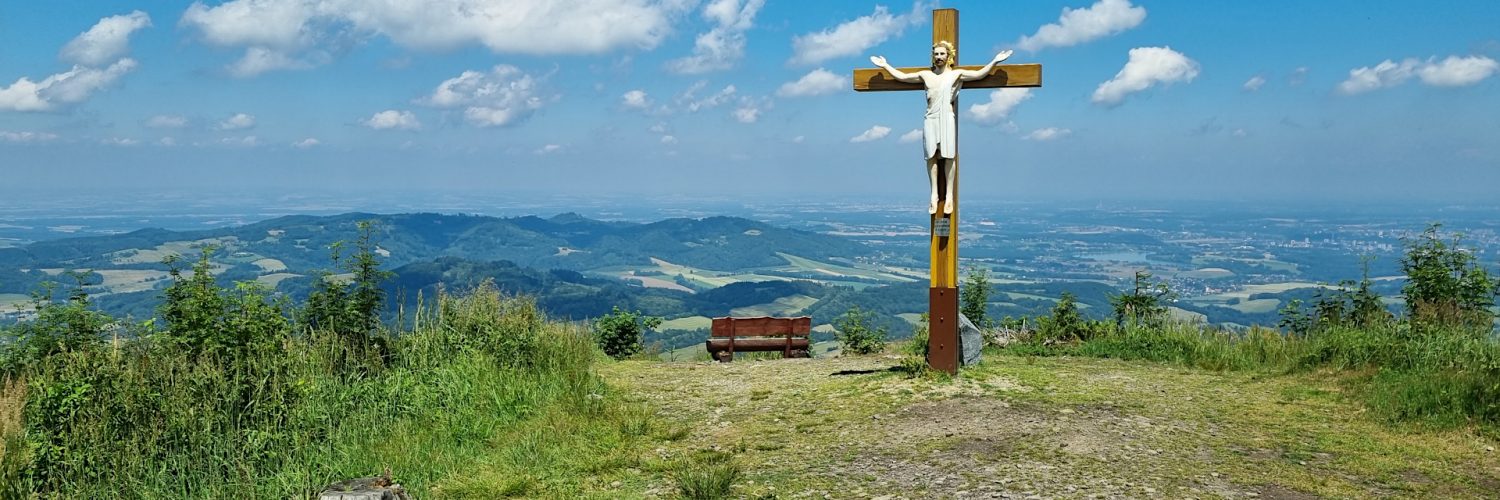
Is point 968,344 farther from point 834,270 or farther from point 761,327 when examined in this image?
point 834,270

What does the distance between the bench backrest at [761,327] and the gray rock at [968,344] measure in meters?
3.82

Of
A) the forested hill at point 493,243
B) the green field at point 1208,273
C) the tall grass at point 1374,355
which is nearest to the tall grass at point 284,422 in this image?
the tall grass at point 1374,355

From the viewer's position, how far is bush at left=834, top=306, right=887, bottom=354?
13.7 m

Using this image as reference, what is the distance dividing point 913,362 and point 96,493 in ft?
22.8

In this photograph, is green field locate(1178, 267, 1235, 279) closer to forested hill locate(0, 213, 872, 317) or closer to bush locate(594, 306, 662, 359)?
forested hill locate(0, 213, 872, 317)

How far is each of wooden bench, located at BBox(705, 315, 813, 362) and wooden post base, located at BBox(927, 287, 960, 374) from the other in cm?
441

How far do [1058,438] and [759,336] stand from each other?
23.8 feet

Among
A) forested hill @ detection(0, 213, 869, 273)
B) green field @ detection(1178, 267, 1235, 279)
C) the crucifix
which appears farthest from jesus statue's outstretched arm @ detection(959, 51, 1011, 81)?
forested hill @ detection(0, 213, 869, 273)

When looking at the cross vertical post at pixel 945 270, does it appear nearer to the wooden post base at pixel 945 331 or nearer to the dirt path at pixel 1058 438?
the wooden post base at pixel 945 331

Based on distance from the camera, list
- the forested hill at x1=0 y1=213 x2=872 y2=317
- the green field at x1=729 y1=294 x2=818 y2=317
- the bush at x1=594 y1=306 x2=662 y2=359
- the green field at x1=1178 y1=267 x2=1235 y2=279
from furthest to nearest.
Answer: the green field at x1=1178 y1=267 x2=1235 y2=279 < the forested hill at x1=0 y1=213 x2=872 y2=317 < the green field at x1=729 y1=294 x2=818 y2=317 < the bush at x1=594 y1=306 x2=662 y2=359

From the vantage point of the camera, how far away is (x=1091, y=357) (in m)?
11.9

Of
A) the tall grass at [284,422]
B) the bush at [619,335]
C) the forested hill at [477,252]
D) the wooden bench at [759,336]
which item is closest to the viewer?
the tall grass at [284,422]

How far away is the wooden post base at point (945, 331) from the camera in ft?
30.1

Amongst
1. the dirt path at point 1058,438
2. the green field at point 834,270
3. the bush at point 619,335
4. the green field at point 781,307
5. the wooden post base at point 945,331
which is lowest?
the green field at point 834,270
